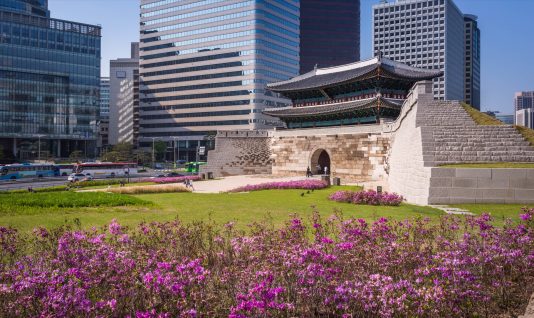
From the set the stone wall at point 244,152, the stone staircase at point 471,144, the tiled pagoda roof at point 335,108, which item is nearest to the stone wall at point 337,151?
the tiled pagoda roof at point 335,108

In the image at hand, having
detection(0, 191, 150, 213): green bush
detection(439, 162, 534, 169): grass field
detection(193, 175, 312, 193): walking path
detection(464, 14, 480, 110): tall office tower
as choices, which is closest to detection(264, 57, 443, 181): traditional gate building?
detection(193, 175, 312, 193): walking path

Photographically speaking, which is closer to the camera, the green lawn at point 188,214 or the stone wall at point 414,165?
the green lawn at point 188,214

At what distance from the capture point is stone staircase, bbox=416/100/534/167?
20672 mm

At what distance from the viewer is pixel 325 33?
524 ft

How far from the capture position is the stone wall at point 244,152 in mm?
56406

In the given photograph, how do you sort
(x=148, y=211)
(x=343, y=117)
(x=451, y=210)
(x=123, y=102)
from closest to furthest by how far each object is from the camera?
(x=451, y=210) < (x=148, y=211) < (x=343, y=117) < (x=123, y=102)

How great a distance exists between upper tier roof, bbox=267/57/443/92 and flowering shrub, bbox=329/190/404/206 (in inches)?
907

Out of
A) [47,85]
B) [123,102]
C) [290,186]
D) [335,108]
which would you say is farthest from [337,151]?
[123,102]

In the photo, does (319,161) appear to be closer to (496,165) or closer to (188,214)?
(496,165)

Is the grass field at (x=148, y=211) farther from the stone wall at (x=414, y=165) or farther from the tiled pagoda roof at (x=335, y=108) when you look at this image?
Answer: the tiled pagoda roof at (x=335, y=108)

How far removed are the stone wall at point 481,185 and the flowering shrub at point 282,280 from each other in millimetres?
9590

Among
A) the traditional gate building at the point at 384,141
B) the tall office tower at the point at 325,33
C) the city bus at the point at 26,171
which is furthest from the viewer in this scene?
the tall office tower at the point at 325,33

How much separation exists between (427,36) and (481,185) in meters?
149

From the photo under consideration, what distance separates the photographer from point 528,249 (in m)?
8.61
